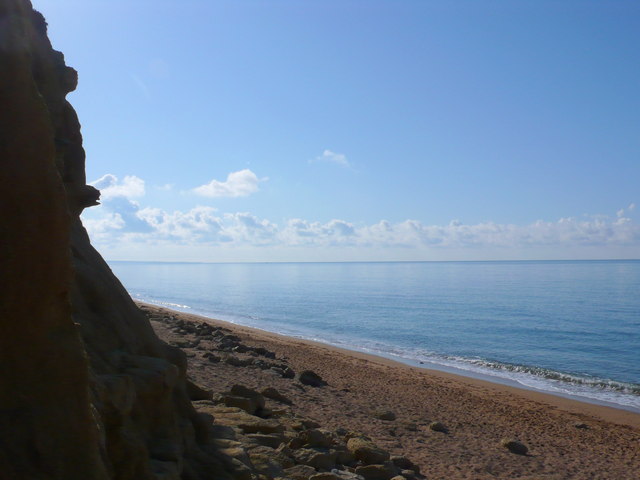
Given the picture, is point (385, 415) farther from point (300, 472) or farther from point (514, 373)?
point (514, 373)

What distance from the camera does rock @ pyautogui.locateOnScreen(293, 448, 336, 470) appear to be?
29.3 ft

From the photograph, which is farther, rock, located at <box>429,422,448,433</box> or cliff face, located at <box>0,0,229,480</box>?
rock, located at <box>429,422,448,433</box>

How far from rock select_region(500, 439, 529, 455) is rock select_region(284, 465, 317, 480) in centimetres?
706

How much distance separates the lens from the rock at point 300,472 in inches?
322

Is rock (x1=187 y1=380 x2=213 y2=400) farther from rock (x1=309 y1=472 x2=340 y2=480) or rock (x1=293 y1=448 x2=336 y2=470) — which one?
rock (x1=309 y1=472 x2=340 y2=480)

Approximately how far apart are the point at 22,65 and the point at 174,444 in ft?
13.9

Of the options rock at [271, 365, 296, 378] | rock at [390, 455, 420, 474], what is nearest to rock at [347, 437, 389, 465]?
rock at [390, 455, 420, 474]

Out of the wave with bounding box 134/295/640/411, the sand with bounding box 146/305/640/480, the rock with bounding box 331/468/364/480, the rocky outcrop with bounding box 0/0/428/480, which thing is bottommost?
the wave with bounding box 134/295/640/411

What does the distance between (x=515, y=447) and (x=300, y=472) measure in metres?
7.47

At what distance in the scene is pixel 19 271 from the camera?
4211mm

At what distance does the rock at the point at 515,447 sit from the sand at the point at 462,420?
152 millimetres

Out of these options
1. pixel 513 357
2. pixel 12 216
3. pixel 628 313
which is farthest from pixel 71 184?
pixel 628 313

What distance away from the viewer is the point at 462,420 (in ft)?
56.0

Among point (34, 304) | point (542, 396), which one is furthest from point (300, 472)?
point (542, 396)
